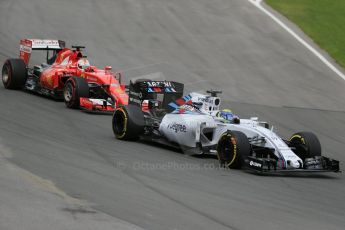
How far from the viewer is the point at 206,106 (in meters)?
15.4

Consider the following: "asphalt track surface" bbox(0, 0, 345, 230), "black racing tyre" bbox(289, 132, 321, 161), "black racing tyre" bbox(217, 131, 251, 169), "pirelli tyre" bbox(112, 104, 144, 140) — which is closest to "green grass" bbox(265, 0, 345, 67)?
"asphalt track surface" bbox(0, 0, 345, 230)

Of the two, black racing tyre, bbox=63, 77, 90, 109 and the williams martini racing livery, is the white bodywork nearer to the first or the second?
the williams martini racing livery

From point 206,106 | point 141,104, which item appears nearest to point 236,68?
point 141,104

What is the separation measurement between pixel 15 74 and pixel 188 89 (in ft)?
17.6

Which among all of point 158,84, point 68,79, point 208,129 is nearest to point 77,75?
point 68,79

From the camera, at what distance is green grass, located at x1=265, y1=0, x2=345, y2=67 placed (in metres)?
30.7

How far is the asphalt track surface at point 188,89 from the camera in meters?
10.6

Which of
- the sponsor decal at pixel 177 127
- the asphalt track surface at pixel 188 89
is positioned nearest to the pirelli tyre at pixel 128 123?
the asphalt track surface at pixel 188 89

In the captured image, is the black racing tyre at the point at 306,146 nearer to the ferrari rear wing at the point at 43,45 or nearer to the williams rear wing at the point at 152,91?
the williams rear wing at the point at 152,91

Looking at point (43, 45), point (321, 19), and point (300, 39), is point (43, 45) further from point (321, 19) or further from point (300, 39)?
point (321, 19)

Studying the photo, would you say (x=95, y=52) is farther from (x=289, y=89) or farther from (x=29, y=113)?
(x=29, y=113)

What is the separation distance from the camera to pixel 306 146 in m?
14.5

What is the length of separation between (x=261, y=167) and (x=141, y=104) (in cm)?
479

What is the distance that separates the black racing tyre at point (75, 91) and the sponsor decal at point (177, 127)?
4342 mm
